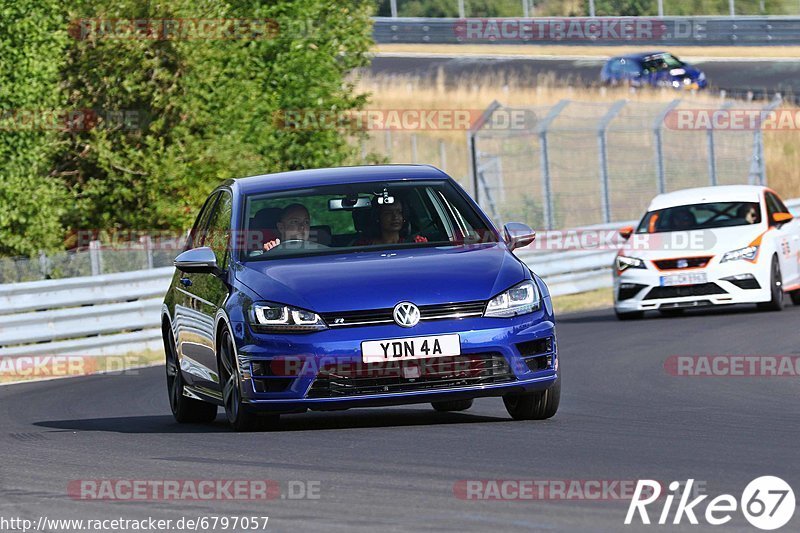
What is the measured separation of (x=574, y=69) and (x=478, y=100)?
6.10m

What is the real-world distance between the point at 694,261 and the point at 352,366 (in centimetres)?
1124

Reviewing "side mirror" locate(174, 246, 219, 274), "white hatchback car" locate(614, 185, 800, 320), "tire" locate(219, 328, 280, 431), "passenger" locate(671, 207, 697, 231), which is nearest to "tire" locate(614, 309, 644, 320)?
"white hatchback car" locate(614, 185, 800, 320)

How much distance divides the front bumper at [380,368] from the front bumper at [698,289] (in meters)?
10.5

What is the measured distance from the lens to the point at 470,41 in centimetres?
6569

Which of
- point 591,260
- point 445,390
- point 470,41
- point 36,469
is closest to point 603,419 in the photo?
point 445,390

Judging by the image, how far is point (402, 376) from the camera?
9.38 metres

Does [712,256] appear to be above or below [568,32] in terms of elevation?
above

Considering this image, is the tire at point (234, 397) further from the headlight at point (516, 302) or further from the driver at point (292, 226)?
the headlight at point (516, 302)

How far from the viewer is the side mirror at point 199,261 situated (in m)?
10.4

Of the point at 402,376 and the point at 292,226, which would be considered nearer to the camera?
the point at 402,376

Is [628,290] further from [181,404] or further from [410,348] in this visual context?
[410,348]

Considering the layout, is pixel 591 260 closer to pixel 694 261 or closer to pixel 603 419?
pixel 694 261

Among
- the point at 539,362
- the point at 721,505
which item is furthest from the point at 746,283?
the point at 721,505

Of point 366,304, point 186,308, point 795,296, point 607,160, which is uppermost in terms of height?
point 366,304
